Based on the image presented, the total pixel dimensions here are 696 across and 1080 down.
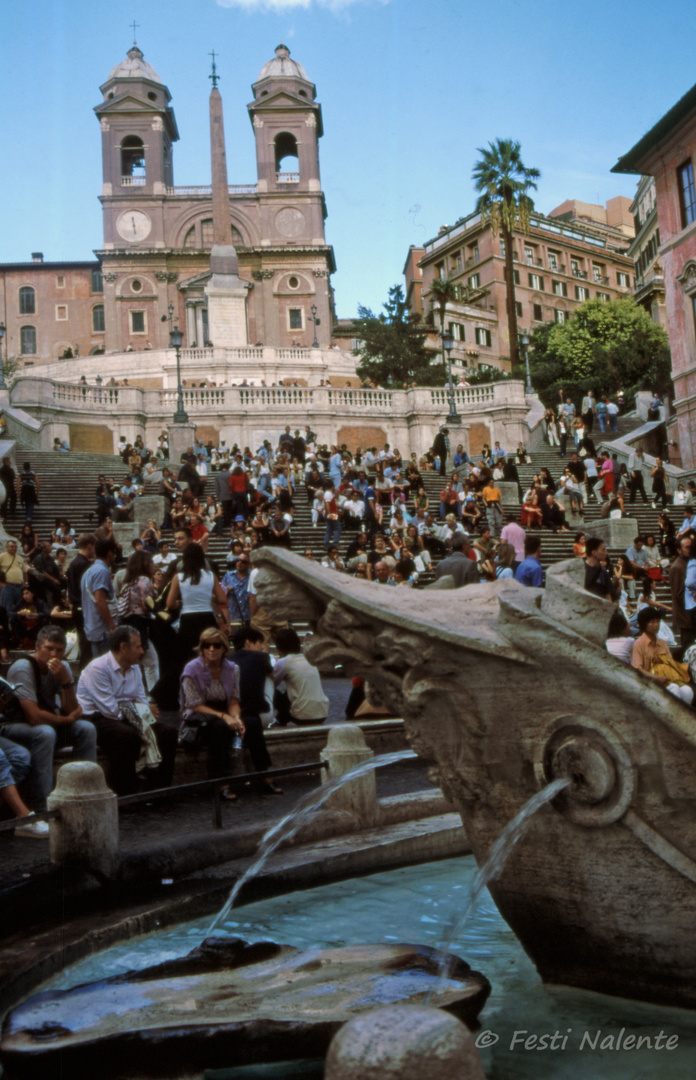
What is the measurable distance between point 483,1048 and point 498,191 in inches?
2040

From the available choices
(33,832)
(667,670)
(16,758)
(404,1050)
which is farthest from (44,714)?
(404,1050)

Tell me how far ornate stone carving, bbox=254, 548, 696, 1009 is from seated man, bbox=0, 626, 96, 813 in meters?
2.96

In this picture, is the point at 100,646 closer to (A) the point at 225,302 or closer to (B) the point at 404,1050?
(B) the point at 404,1050

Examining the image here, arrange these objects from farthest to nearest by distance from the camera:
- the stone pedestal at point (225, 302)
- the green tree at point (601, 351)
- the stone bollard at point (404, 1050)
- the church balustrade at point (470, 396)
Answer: the stone pedestal at point (225, 302) → the green tree at point (601, 351) → the church balustrade at point (470, 396) → the stone bollard at point (404, 1050)

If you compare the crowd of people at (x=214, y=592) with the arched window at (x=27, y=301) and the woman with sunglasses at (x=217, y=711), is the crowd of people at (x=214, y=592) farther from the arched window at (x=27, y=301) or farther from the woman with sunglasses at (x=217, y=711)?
the arched window at (x=27, y=301)

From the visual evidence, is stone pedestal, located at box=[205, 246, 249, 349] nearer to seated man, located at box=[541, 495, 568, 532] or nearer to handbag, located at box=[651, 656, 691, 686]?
seated man, located at box=[541, 495, 568, 532]

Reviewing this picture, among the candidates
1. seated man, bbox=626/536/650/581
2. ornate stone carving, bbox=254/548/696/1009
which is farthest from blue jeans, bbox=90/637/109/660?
seated man, bbox=626/536/650/581

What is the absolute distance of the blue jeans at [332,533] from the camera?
1931 centimetres

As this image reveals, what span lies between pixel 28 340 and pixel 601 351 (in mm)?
39912

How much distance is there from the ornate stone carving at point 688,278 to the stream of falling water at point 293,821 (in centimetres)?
2832

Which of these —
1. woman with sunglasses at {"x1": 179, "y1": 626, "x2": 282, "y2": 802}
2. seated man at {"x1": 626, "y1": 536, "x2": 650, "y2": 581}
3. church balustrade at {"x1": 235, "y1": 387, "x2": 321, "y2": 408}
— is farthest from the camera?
church balustrade at {"x1": 235, "y1": 387, "x2": 321, "y2": 408}

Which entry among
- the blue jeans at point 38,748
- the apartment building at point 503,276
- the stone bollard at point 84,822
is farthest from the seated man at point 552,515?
the apartment building at point 503,276

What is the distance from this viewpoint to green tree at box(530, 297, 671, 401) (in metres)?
51.4

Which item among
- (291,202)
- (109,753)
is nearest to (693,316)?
(109,753)
